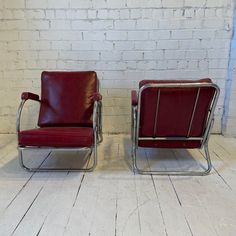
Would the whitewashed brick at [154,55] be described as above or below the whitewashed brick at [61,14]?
below

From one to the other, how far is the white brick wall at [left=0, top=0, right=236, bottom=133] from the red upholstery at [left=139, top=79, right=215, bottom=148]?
126 cm

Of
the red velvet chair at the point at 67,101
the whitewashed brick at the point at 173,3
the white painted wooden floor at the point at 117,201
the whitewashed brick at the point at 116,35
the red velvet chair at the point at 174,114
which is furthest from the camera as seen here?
the whitewashed brick at the point at 116,35

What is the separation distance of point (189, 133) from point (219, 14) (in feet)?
5.67

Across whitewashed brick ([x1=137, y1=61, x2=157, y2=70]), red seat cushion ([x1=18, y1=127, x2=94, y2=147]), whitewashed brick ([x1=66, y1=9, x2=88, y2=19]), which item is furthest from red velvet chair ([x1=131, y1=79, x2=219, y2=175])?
whitewashed brick ([x1=66, y1=9, x2=88, y2=19])

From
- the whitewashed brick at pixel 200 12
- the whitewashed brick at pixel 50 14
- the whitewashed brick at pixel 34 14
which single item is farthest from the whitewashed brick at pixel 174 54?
the whitewashed brick at pixel 34 14

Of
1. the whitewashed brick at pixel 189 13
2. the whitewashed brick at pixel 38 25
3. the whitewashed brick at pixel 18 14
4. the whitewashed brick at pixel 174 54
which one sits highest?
the whitewashed brick at pixel 189 13

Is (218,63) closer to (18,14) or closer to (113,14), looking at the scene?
(113,14)

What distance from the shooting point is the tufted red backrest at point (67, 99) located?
106 inches

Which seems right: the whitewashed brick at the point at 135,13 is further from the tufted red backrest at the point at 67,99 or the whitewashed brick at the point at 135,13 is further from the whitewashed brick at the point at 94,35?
the tufted red backrest at the point at 67,99

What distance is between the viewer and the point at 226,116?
340cm

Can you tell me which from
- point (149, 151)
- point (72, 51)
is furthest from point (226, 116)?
point (72, 51)

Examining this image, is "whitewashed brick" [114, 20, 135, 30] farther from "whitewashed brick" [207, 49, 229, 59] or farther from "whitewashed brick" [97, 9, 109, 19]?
"whitewashed brick" [207, 49, 229, 59]

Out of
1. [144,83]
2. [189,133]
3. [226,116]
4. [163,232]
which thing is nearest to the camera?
[163,232]

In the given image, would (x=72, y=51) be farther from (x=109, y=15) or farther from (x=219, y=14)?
(x=219, y=14)
